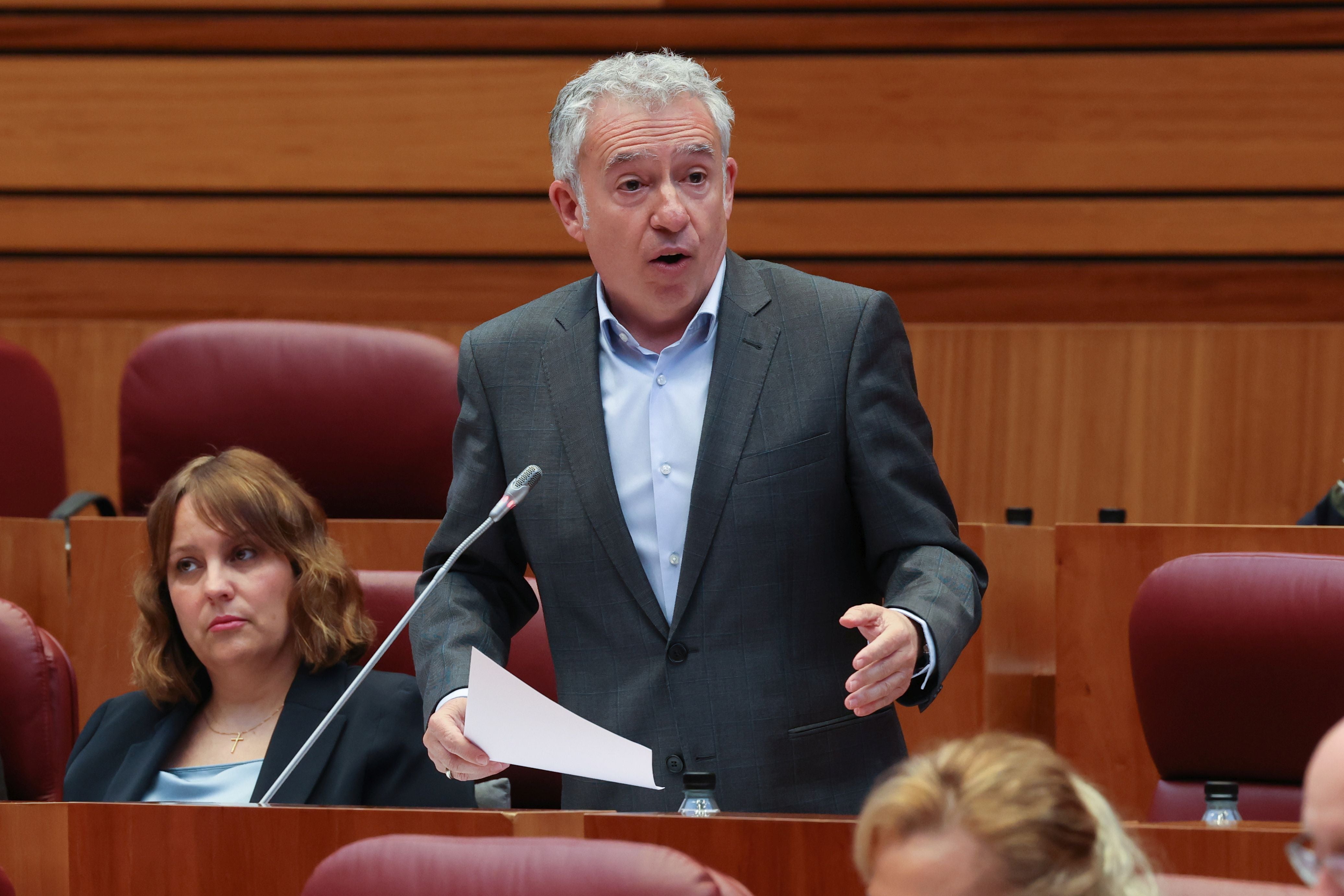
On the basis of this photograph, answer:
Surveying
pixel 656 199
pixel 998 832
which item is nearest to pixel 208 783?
pixel 656 199

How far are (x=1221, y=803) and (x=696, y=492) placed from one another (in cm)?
35

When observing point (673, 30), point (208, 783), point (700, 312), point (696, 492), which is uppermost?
point (673, 30)

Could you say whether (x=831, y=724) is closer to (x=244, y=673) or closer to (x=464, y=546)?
(x=464, y=546)

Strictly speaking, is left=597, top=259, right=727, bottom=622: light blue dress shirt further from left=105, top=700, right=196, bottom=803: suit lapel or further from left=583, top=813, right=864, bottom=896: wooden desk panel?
left=105, top=700, right=196, bottom=803: suit lapel

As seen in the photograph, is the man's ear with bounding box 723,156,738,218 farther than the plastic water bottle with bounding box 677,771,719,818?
Yes

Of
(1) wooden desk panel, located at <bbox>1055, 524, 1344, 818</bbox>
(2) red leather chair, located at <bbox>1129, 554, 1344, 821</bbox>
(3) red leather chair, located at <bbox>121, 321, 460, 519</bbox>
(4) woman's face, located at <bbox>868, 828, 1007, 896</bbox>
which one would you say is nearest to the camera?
(4) woman's face, located at <bbox>868, 828, 1007, 896</bbox>

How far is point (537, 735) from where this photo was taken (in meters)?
0.79

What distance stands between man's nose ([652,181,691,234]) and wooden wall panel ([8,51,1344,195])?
1116mm

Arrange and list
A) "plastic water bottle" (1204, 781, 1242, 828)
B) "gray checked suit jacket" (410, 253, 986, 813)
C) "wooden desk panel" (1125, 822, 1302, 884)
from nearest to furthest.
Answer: "wooden desk panel" (1125, 822, 1302, 884)
"plastic water bottle" (1204, 781, 1242, 828)
"gray checked suit jacket" (410, 253, 986, 813)

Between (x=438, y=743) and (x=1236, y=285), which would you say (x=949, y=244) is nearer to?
(x=1236, y=285)

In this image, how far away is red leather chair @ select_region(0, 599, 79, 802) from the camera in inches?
47.4

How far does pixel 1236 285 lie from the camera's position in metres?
2.03

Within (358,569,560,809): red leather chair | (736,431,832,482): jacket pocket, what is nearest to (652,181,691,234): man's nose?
(736,431,832,482): jacket pocket

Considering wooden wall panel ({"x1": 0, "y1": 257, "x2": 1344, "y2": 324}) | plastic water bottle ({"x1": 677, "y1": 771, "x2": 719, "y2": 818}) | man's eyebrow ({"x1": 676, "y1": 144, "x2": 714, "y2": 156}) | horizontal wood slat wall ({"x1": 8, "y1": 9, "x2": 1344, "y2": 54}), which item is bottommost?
plastic water bottle ({"x1": 677, "y1": 771, "x2": 719, "y2": 818})
